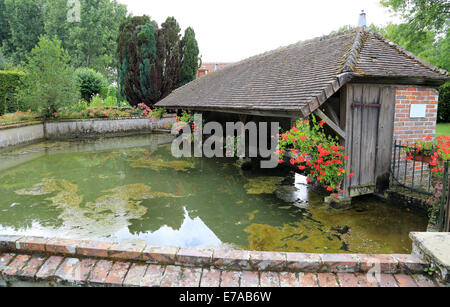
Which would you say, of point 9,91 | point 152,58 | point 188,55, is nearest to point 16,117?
point 9,91

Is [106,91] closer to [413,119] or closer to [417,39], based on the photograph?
[417,39]

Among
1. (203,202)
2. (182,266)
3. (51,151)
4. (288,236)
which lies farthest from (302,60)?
(51,151)

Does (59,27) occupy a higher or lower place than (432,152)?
higher

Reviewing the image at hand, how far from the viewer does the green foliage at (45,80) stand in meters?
15.4

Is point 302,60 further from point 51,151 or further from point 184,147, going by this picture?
point 51,151

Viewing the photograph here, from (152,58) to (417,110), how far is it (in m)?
16.2

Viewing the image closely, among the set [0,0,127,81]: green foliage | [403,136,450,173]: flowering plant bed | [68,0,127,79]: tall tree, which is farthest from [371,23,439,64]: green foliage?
[0,0,127,81]: green foliage

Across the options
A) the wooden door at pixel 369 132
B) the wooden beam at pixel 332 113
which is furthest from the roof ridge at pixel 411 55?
the wooden beam at pixel 332 113

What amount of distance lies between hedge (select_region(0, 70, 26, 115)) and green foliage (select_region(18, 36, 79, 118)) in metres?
1.87

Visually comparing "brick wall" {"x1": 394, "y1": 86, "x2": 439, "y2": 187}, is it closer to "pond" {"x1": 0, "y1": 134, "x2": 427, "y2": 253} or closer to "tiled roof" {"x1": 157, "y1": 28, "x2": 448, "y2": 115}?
"tiled roof" {"x1": 157, "y1": 28, "x2": 448, "y2": 115}

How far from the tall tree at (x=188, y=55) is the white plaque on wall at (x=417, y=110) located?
15.7 metres

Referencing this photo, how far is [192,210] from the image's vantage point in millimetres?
6324

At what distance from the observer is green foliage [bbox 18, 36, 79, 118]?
15.4 metres
